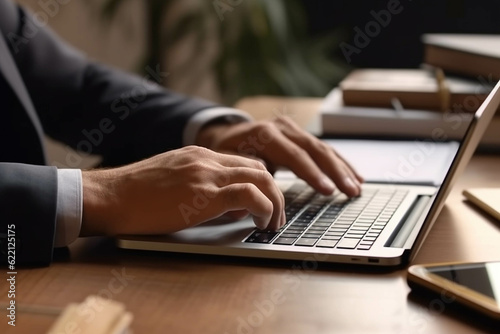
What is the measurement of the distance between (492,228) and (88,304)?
491 mm

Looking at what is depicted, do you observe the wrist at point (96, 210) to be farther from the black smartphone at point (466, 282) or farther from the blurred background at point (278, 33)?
the blurred background at point (278, 33)

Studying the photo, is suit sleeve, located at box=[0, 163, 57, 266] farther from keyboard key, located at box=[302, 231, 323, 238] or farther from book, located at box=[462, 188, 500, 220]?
book, located at box=[462, 188, 500, 220]

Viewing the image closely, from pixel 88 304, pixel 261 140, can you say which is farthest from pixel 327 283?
pixel 261 140

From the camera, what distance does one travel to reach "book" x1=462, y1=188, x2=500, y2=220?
852mm

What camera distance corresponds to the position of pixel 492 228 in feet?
2.67

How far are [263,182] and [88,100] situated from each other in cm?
64

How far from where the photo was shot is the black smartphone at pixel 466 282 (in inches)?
22.0

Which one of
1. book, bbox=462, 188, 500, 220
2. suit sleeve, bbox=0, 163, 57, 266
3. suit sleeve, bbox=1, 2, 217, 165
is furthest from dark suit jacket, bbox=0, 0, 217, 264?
book, bbox=462, 188, 500, 220

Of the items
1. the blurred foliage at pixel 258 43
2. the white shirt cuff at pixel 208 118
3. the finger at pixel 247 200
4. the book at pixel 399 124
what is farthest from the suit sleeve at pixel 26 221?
the blurred foliage at pixel 258 43

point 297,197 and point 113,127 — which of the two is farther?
point 113,127

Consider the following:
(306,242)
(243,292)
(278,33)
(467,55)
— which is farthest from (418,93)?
(278,33)

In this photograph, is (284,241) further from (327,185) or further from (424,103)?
(424,103)

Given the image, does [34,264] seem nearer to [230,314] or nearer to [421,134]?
[230,314]

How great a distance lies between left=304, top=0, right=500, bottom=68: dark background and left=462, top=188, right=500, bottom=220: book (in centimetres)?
157
